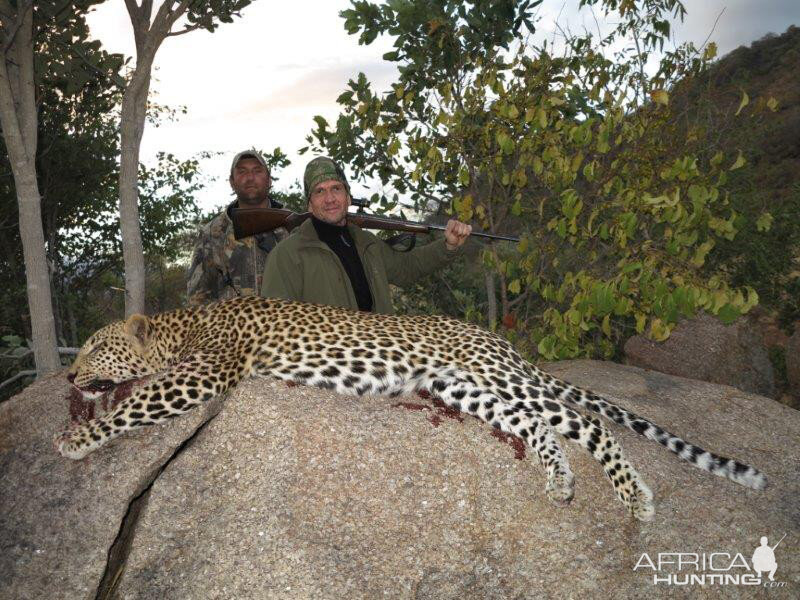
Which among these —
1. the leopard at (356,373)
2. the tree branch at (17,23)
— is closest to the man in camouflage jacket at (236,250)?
the leopard at (356,373)

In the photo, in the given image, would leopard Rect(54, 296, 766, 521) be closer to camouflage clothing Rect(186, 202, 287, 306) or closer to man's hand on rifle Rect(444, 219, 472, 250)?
man's hand on rifle Rect(444, 219, 472, 250)

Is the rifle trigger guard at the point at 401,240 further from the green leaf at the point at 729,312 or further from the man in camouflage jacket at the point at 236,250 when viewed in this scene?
the green leaf at the point at 729,312

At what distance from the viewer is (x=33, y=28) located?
11.2 metres

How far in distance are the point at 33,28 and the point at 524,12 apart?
7.73m

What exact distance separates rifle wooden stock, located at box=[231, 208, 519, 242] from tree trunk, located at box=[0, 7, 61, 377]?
3551 millimetres

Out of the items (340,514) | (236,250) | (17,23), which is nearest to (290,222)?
(236,250)

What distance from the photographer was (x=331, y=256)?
6.80 metres

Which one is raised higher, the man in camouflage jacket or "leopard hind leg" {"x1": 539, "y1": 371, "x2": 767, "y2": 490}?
the man in camouflage jacket

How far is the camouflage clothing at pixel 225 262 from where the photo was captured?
9.23 metres

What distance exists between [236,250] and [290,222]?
2076 mm

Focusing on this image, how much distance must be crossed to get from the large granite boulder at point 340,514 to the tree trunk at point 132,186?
15.9 ft

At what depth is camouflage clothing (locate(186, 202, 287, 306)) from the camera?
9.23 m

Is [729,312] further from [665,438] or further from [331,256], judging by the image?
[331,256]

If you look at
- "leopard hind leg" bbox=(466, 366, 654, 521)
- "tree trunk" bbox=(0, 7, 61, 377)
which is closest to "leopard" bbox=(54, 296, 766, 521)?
"leopard hind leg" bbox=(466, 366, 654, 521)
